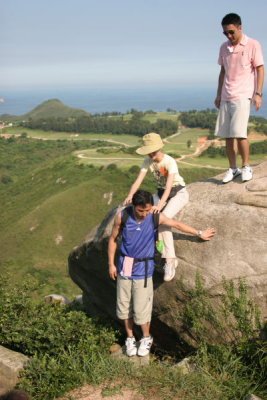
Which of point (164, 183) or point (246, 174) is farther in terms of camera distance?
point (246, 174)

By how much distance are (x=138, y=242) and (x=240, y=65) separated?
12.7 feet

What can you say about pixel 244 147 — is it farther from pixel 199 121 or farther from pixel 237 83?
pixel 199 121

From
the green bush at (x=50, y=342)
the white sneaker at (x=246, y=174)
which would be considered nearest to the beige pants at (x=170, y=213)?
the white sneaker at (x=246, y=174)

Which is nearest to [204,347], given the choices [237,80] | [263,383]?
[263,383]

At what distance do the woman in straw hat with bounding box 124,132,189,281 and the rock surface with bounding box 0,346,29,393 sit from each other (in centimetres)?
307

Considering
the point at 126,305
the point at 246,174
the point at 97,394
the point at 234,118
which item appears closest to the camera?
the point at 97,394

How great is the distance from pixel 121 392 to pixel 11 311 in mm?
3463

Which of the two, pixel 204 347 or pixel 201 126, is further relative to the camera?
pixel 201 126

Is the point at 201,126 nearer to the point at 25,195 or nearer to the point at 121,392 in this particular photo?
the point at 25,195

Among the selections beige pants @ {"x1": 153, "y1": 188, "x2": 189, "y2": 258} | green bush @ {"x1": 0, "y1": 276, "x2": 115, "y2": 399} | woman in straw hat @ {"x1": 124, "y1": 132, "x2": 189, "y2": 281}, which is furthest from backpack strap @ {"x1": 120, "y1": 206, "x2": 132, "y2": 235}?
green bush @ {"x1": 0, "y1": 276, "x2": 115, "y2": 399}

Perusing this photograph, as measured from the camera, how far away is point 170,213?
8211 mm

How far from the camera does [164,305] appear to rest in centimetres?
848

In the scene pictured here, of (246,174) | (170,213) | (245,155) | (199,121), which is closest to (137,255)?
(170,213)

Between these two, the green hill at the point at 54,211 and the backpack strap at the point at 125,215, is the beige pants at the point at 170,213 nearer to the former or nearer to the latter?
the backpack strap at the point at 125,215
